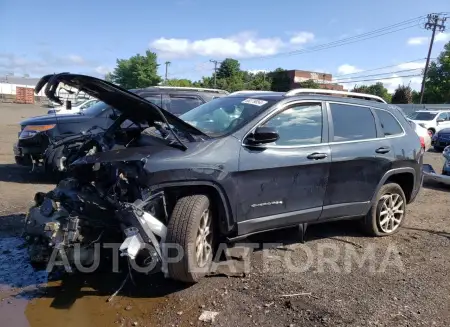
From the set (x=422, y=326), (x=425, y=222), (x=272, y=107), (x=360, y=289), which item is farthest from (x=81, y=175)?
(x=425, y=222)

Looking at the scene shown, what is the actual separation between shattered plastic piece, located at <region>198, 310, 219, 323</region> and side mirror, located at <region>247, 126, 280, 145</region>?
1640mm

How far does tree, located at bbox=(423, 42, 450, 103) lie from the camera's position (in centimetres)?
5531

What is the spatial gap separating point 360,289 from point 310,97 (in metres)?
2.15

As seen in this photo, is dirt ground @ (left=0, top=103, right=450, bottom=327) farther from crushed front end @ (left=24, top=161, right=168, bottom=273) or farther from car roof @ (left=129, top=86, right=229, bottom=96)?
car roof @ (left=129, top=86, right=229, bottom=96)

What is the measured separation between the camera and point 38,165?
27.0 ft

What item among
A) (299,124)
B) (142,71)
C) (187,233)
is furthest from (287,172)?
(142,71)

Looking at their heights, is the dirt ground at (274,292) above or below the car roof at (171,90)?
below

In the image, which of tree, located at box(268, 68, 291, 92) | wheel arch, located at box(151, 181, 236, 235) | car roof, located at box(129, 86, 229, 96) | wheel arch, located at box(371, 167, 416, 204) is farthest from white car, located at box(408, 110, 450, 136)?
tree, located at box(268, 68, 291, 92)

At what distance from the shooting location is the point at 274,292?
4.09 meters

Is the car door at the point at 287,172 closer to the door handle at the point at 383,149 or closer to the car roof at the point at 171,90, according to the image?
Answer: the door handle at the point at 383,149

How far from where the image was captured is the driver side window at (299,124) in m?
4.70

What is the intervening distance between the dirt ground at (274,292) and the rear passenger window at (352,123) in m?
1.33

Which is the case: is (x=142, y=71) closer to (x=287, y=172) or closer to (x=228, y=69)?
(x=228, y=69)

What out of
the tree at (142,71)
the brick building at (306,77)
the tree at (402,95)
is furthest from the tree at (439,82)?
the tree at (142,71)
